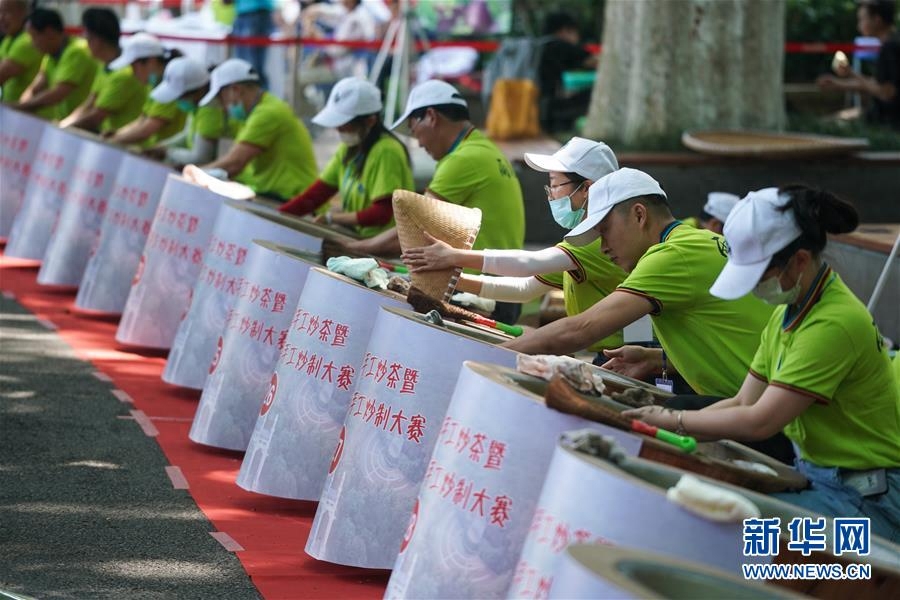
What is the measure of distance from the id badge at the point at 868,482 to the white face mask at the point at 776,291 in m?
0.54

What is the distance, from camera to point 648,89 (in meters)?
12.1

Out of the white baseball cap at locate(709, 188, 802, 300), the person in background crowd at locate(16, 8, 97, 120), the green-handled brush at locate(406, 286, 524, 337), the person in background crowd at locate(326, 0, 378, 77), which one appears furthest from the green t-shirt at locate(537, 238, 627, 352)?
the person in background crowd at locate(326, 0, 378, 77)

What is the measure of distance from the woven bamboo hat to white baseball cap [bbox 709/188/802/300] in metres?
1.83

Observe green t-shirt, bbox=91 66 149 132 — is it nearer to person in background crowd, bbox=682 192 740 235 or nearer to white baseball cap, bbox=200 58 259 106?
white baseball cap, bbox=200 58 259 106

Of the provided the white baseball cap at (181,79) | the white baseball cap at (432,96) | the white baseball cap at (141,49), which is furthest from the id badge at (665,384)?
the white baseball cap at (141,49)

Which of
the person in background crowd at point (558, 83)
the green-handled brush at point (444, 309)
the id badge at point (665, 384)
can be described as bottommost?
the id badge at point (665, 384)

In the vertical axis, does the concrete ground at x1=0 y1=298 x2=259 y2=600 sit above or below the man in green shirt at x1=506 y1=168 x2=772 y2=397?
below

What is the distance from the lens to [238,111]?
9844 millimetres

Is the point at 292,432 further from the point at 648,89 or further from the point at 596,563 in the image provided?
the point at 648,89

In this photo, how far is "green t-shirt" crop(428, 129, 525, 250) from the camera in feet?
23.8

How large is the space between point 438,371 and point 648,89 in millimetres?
7522

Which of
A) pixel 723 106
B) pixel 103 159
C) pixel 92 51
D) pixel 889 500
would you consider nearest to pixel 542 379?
pixel 889 500

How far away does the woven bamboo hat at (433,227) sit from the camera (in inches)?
233

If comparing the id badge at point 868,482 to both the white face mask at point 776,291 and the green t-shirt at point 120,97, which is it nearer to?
the white face mask at point 776,291
